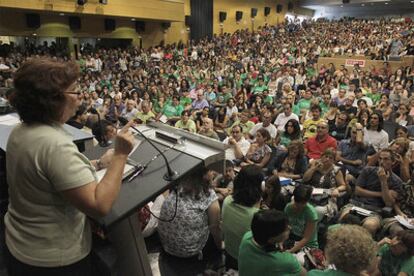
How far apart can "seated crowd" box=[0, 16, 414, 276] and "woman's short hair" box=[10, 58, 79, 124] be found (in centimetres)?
38

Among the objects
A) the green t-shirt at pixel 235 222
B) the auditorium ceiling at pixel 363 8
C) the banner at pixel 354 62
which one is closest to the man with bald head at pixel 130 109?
the green t-shirt at pixel 235 222

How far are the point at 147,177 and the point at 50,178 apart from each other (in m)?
0.35

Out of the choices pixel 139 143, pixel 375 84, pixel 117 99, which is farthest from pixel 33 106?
pixel 375 84

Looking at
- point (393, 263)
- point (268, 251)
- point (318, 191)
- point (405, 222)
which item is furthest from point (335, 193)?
point (268, 251)

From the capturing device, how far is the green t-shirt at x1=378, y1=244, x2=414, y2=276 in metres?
2.17

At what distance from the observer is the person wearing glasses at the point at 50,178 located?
0.82 m

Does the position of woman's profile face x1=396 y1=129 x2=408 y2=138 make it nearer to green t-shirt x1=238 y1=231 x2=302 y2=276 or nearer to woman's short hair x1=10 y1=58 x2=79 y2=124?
green t-shirt x1=238 y1=231 x2=302 y2=276

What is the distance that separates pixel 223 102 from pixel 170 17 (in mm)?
9155

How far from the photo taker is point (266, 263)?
1594 millimetres

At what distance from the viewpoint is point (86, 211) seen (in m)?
0.84

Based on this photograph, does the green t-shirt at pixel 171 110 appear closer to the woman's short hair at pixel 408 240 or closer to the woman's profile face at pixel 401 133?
the woman's profile face at pixel 401 133

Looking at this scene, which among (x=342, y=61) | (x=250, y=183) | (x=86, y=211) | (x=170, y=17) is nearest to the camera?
(x=86, y=211)

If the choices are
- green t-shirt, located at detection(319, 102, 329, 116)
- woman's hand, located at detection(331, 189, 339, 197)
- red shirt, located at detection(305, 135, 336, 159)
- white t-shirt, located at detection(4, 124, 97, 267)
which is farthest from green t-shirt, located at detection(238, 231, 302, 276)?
green t-shirt, located at detection(319, 102, 329, 116)

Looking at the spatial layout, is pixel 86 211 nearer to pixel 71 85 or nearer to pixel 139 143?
pixel 71 85
